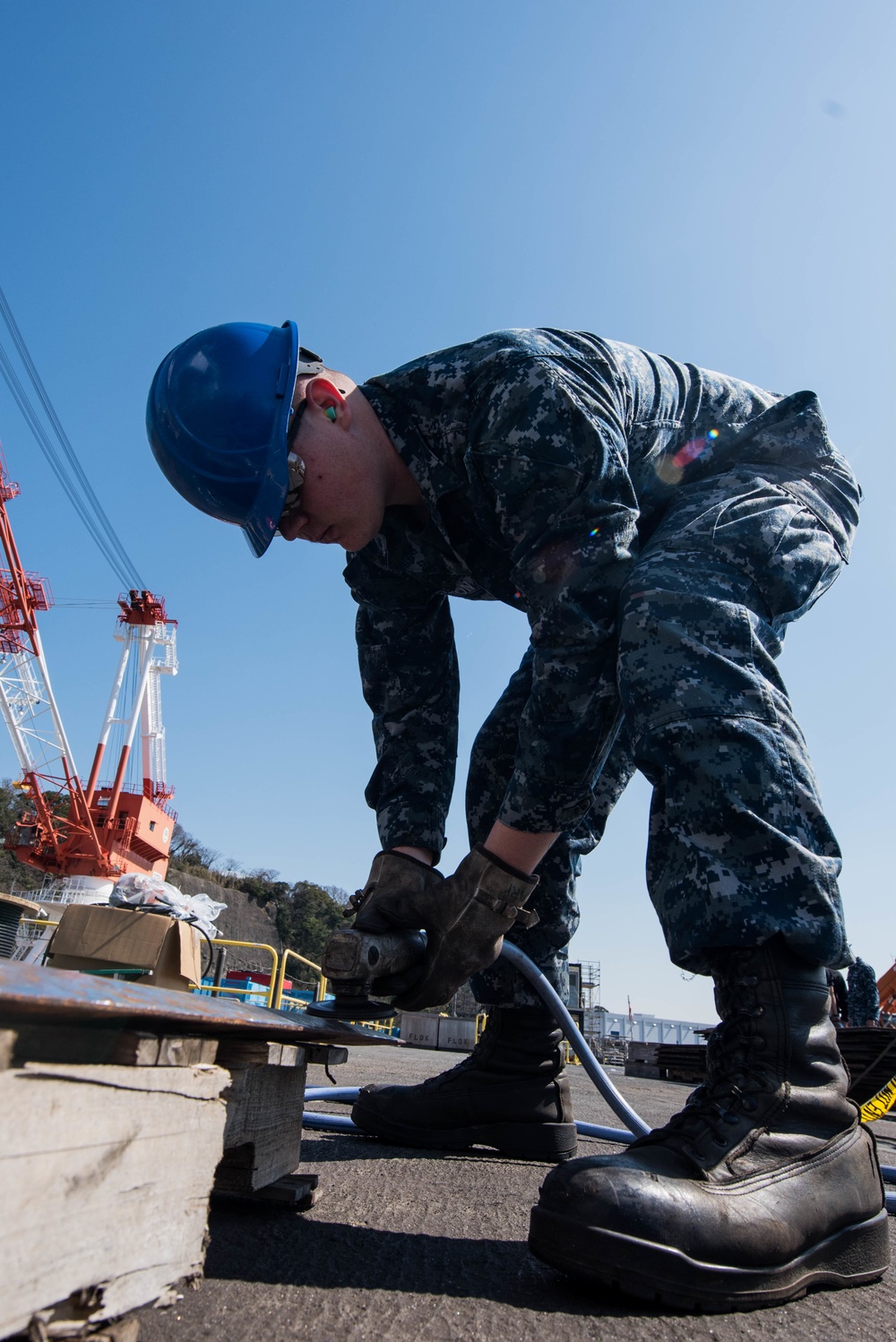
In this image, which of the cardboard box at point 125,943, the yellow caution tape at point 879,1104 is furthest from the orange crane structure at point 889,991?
the cardboard box at point 125,943

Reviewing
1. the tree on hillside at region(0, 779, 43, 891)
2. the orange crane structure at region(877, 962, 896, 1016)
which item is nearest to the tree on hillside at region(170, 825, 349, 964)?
the tree on hillside at region(0, 779, 43, 891)

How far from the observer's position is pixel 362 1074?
453 centimetres

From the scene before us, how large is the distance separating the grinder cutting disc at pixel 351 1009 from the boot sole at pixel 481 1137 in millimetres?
639

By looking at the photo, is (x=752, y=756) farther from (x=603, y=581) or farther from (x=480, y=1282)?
(x=480, y=1282)

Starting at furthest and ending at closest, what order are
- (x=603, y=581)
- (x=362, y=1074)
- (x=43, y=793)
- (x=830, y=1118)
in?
(x=43, y=793), (x=362, y=1074), (x=603, y=581), (x=830, y=1118)

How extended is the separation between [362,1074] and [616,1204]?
3986 millimetres

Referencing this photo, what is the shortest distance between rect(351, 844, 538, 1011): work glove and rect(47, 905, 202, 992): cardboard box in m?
3.06

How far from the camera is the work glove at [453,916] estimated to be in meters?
1.61

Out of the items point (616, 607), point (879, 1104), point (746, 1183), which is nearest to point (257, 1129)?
point (746, 1183)

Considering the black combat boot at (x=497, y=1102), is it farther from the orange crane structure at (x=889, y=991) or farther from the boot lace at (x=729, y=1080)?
the orange crane structure at (x=889, y=991)

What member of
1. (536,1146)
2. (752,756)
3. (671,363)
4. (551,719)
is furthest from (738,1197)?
(671,363)

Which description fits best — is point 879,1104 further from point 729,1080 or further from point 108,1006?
point 108,1006

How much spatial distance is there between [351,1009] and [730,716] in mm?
926

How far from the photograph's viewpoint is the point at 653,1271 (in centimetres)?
94
